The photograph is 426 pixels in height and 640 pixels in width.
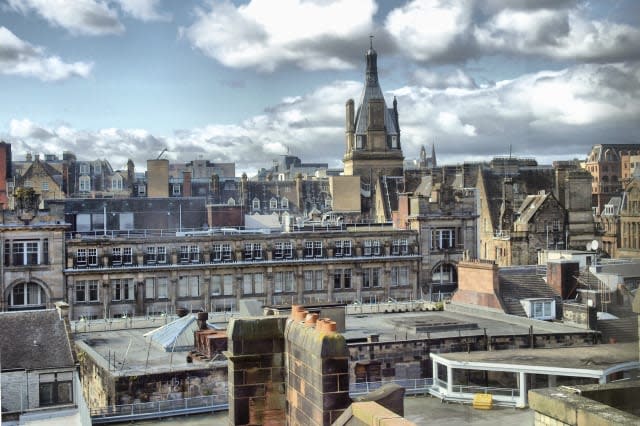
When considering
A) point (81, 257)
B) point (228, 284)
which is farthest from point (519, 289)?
point (81, 257)

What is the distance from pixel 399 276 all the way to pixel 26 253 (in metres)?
29.4

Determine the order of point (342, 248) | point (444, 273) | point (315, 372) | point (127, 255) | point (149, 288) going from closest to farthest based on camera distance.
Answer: point (315, 372)
point (127, 255)
point (149, 288)
point (342, 248)
point (444, 273)

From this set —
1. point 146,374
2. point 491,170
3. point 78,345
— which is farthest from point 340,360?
point 491,170

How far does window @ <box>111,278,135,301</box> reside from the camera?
59656 millimetres

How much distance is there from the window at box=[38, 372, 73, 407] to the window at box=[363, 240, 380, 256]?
34688mm

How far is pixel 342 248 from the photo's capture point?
66375 millimetres

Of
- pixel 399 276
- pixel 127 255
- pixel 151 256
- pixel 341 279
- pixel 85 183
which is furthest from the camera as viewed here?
pixel 85 183

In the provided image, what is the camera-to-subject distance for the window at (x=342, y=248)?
66.2 metres

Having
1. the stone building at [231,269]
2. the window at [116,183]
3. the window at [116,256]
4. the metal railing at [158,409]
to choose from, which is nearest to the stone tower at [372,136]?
the window at [116,183]

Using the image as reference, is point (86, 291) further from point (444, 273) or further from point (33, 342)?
point (444, 273)

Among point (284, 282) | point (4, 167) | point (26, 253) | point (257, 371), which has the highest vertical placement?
point (4, 167)

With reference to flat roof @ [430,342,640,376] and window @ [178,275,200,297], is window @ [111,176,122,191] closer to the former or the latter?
window @ [178,275,200,297]

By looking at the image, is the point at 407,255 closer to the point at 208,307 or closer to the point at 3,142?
the point at 208,307

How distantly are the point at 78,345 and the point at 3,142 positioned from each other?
66853mm
